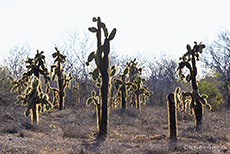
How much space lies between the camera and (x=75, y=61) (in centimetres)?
3478

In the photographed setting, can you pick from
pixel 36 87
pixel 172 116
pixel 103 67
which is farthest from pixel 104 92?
pixel 36 87

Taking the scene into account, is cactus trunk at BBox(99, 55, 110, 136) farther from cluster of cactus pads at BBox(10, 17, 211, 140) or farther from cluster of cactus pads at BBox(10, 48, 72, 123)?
cluster of cactus pads at BBox(10, 48, 72, 123)

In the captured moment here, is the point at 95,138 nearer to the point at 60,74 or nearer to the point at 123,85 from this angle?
the point at 123,85

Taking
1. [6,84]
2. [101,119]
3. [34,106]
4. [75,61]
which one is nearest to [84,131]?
[101,119]

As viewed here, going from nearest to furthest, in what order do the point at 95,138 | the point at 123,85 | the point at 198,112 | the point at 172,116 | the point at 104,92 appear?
the point at 172,116
the point at 95,138
the point at 104,92
the point at 198,112
the point at 123,85

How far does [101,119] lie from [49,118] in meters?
6.03

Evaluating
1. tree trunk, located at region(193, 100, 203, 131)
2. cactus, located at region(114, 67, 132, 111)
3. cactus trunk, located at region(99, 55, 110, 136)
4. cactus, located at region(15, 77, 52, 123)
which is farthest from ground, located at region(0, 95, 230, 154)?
cactus, located at region(114, 67, 132, 111)

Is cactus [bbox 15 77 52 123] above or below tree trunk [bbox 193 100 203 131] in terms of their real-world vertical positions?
above

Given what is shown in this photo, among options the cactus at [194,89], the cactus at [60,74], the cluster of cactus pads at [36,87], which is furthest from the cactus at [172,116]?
the cactus at [60,74]

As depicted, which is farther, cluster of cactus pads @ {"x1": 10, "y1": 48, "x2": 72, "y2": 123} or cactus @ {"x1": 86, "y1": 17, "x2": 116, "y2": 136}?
cluster of cactus pads @ {"x1": 10, "y1": 48, "x2": 72, "y2": 123}

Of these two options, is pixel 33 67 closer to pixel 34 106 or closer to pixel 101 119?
pixel 34 106

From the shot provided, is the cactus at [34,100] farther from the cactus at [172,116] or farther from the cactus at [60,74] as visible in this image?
the cactus at [60,74]

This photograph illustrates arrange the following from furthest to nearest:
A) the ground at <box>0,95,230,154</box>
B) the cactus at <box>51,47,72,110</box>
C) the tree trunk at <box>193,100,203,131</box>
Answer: the cactus at <box>51,47,72,110</box>, the tree trunk at <box>193,100,203,131</box>, the ground at <box>0,95,230,154</box>

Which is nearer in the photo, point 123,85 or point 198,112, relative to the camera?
point 198,112
